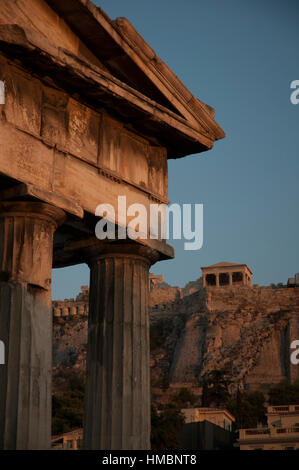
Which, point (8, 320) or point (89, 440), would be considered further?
point (89, 440)

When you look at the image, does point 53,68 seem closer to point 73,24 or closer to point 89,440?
point 73,24

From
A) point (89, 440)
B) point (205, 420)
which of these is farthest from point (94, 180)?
point (205, 420)

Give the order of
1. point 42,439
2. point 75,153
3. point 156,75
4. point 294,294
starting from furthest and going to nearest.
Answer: point 294,294 < point 156,75 < point 75,153 < point 42,439

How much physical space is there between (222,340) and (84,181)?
91873 millimetres

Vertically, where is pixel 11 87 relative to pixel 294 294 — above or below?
below

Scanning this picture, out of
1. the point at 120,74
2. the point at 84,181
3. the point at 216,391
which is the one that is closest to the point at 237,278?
the point at 216,391

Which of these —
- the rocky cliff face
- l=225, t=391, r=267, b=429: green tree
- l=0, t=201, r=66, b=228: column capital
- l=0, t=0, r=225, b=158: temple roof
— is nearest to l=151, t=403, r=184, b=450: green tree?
l=225, t=391, r=267, b=429: green tree

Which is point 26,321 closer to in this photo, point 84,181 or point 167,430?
point 84,181

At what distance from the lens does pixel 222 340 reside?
102m

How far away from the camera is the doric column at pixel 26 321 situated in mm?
10305

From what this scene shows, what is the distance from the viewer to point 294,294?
338 ft

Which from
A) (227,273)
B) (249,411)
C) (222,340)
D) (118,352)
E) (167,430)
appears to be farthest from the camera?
(227,273)

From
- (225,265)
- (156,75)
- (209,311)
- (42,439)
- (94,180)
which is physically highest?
(225,265)

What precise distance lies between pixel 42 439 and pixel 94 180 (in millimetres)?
3586
